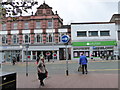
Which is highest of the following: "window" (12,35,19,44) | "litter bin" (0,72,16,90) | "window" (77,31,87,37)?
"window" (77,31,87,37)

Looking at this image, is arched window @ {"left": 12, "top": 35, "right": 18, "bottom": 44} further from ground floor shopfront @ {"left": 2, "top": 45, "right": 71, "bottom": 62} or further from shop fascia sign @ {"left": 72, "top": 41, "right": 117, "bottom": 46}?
shop fascia sign @ {"left": 72, "top": 41, "right": 117, "bottom": 46}

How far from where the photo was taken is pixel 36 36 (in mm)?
35125

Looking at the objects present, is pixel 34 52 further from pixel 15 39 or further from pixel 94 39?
pixel 94 39

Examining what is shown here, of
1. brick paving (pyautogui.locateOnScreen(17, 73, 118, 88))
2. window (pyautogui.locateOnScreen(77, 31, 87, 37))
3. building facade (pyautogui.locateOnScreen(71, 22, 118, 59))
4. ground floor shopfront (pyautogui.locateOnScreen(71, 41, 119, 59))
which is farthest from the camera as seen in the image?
window (pyautogui.locateOnScreen(77, 31, 87, 37))

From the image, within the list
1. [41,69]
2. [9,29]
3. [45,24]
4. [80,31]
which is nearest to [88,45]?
[80,31]

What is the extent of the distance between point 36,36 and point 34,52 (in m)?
3.70

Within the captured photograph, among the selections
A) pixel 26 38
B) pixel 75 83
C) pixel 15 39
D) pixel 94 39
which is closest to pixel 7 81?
pixel 75 83

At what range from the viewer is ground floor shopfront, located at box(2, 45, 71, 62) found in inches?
1330

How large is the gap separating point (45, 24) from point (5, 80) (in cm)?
3075

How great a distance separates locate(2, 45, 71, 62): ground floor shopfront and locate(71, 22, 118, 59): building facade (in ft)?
7.99

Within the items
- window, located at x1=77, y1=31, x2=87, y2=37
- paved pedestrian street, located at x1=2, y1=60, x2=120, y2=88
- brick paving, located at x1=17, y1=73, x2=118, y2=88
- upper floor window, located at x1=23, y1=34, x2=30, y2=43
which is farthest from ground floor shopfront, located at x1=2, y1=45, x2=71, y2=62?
brick paving, located at x1=17, y1=73, x2=118, y2=88

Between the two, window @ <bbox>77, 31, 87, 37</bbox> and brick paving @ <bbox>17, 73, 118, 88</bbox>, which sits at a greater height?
window @ <bbox>77, 31, 87, 37</bbox>

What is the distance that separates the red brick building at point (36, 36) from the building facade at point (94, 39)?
6.25 ft

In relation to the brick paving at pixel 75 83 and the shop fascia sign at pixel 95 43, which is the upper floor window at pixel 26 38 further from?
the brick paving at pixel 75 83
